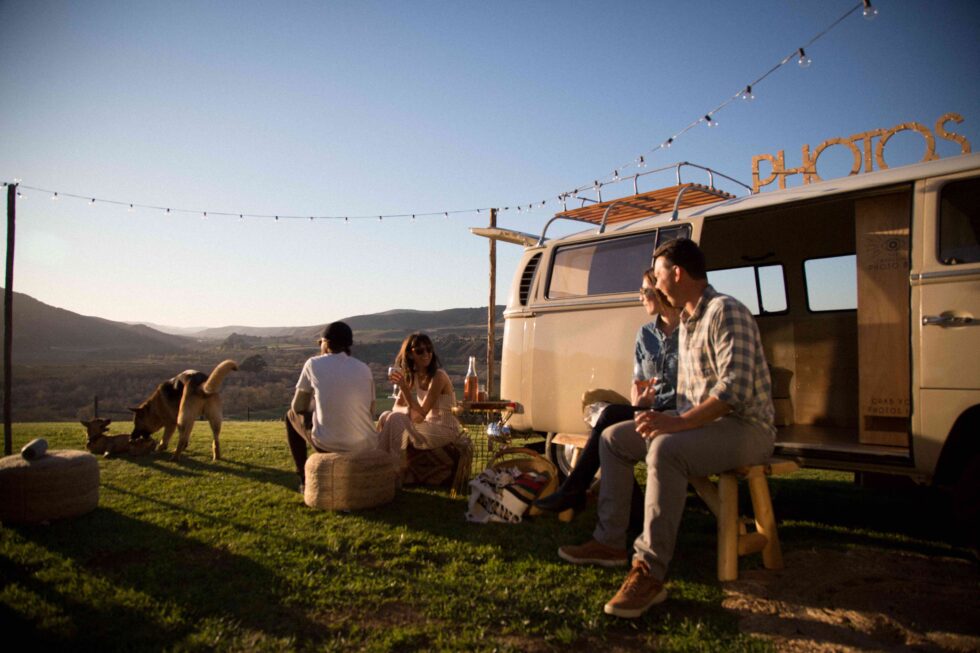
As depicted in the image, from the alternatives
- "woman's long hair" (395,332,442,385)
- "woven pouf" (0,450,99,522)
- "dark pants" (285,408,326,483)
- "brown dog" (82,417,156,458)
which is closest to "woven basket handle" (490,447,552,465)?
"woman's long hair" (395,332,442,385)

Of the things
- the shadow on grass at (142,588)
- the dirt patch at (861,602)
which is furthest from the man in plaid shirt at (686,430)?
the shadow on grass at (142,588)

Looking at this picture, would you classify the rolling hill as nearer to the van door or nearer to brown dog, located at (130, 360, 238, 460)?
brown dog, located at (130, 360, 238, 460)

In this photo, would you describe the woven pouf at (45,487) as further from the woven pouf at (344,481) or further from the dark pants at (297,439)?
the woven pouf at (344,481)

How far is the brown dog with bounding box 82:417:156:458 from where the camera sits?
771 cm

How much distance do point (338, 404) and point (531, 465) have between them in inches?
66.7

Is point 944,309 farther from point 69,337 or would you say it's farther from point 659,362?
point 69,337

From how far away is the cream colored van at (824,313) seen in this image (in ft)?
11.5

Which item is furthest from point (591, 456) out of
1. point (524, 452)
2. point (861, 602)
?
point (861, 602)

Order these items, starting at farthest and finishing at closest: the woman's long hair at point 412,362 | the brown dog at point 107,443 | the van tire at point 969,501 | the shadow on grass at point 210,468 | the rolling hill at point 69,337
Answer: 1. the rolling hill at point 69,337
2. the brown dog at point 107,443
3. the shadow on grass at point 210,468
4. the woman's long hair at point 412,362
5. the van tire at point 969,501

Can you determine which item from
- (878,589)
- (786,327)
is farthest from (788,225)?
(878,589)

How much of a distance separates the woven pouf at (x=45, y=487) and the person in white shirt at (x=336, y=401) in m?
1.67

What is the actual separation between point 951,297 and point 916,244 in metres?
0.41

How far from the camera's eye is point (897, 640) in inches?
102

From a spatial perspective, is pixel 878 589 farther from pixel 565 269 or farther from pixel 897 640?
pixel 565 269
